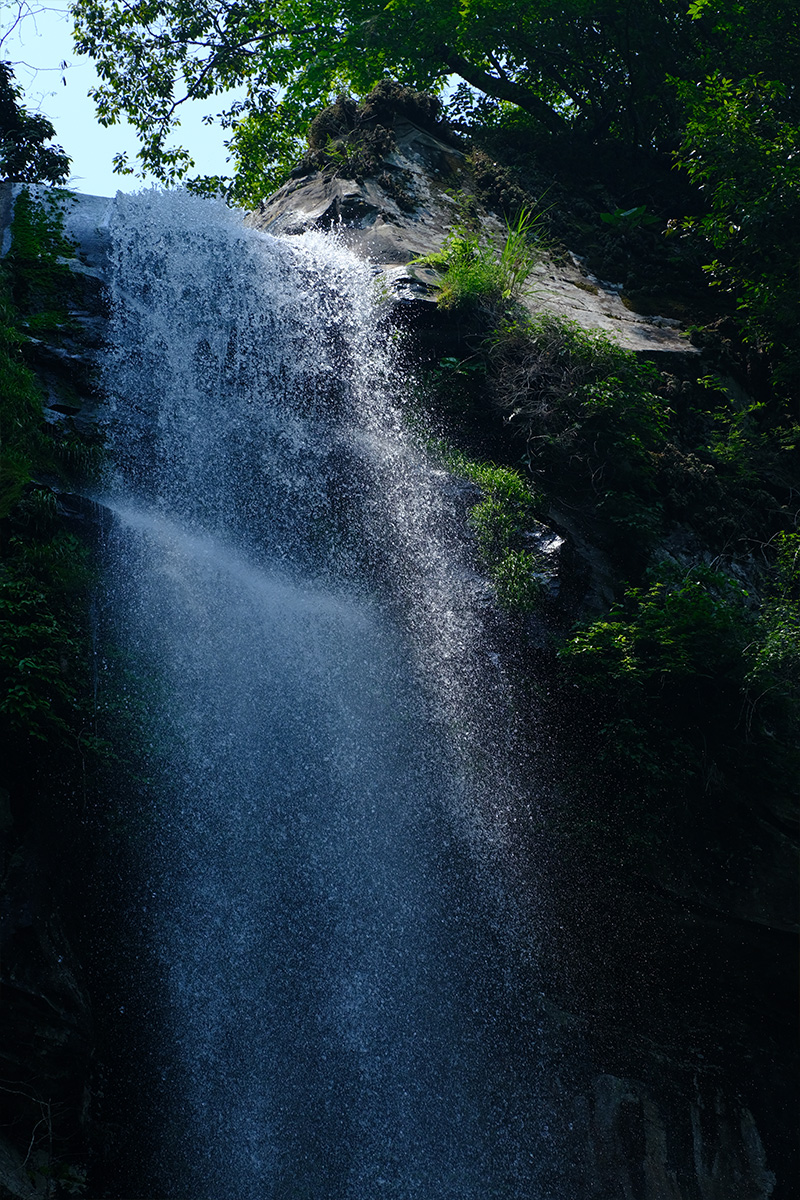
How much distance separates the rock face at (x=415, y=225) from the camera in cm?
1156

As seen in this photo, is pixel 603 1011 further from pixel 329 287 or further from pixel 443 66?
pixel 443 66

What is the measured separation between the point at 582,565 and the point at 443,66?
15.0 m

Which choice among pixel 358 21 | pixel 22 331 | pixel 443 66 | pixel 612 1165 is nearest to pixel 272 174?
pixel 358 21

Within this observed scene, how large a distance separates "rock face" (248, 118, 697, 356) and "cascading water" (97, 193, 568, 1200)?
102 inches

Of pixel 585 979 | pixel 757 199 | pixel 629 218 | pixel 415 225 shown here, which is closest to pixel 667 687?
pixel 585 979

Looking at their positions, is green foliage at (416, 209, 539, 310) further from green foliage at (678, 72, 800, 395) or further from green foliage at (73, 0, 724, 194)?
green foliage at (73, 0, 724, 194)

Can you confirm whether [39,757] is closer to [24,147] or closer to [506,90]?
[24,147]

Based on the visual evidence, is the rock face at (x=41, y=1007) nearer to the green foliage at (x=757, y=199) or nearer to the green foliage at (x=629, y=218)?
the green foliage at (x=757, y=199)

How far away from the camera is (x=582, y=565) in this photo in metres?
9.08

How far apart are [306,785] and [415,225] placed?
9477 mm

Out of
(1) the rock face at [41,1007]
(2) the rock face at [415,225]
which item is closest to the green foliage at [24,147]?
(2) the rock face at [415,225]

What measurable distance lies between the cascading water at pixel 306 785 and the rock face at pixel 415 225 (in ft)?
8.50

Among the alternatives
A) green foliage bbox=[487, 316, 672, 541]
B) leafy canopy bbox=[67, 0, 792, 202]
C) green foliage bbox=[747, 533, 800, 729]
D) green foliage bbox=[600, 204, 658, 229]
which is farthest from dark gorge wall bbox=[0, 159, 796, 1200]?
leafy canopy bbox=[67, 0, 792, 202]

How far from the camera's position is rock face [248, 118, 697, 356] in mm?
11562
